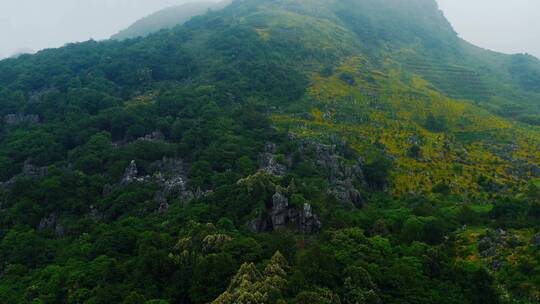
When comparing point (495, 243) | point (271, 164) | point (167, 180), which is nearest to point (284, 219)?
point (271, 164)

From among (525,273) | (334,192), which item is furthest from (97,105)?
(525,273)

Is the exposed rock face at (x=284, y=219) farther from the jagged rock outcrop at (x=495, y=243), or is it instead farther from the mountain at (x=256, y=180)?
the jagged rock outcrop at (x=495, y=243)

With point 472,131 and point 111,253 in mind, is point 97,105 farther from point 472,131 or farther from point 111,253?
point 472,131

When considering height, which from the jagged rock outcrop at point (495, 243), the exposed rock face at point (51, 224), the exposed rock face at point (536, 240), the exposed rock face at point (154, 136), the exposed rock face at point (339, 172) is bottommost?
the exposed rock face at point (51, 224)

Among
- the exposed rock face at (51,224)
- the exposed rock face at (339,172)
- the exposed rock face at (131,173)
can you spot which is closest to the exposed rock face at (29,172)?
the exposed rock face at (51,224)

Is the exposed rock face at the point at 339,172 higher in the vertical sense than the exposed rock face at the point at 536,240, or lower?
lower

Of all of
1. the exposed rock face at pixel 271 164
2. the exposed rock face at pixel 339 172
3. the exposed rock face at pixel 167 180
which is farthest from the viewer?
the exposed rock face at pixel 271 164

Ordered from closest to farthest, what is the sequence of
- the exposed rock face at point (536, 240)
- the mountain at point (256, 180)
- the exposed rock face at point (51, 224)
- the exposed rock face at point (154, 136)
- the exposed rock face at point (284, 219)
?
1. the mountain at point (256, 180)
2. the exposed rock face at point (536, 240)
3. the exposed rock face at point (284, 219)
4. the exposed rock face at point (51, 224)
5. the exposed rock face at point (154, 136)
